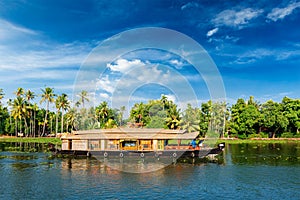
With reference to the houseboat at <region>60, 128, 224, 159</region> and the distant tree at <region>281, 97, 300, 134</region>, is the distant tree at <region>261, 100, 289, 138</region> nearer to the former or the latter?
the distant tree at <region>281, 97, 300, 134</region>

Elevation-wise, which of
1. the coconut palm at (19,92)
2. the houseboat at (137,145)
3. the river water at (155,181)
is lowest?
the river water at (155,181)

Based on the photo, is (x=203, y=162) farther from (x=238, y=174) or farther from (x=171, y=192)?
(x=171, y=192)

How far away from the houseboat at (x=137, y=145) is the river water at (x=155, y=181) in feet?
18.2

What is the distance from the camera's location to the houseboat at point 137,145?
39.2m

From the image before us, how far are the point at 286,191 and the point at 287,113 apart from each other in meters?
62.6

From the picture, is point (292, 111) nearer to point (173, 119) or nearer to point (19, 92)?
point (173, 119)

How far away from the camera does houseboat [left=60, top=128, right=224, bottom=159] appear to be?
129 ft

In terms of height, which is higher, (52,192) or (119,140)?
(119,140)

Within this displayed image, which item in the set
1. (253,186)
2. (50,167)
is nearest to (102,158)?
(50,167)

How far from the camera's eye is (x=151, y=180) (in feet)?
82.2

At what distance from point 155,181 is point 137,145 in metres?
16.1

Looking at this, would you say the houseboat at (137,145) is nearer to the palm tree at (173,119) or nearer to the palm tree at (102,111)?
the palm tree at (173,119)

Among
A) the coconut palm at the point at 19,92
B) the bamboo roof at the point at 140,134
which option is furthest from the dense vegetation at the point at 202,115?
the bamboo roof at the point at 140,134

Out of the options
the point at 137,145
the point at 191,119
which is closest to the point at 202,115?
the point at 191,119
